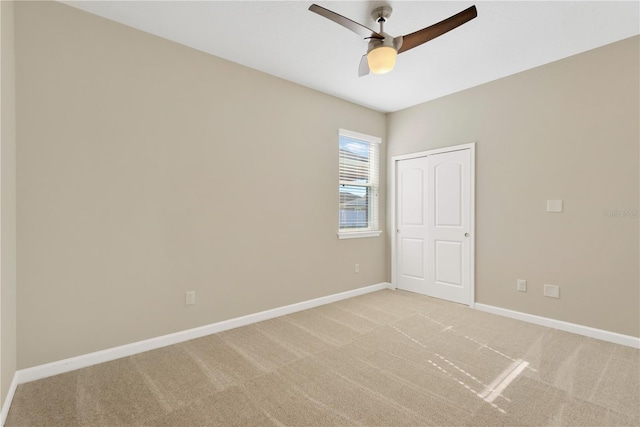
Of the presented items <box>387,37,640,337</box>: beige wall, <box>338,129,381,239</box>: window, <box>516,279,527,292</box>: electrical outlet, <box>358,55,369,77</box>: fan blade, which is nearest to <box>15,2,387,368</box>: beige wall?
<box>338,129,381,239</box>: window

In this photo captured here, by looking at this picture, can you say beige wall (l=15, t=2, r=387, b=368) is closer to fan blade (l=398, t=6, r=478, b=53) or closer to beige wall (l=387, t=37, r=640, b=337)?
fan blade (l=398, t=6, r=478, b=53)

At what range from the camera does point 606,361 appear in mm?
2479

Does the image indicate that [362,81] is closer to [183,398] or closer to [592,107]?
[592,107]

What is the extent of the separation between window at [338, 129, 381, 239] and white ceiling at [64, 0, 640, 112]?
1039 millimetres

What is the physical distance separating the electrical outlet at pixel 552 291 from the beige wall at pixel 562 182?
0.16ft

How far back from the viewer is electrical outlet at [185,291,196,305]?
2909 mm

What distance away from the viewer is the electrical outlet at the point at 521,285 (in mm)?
3449

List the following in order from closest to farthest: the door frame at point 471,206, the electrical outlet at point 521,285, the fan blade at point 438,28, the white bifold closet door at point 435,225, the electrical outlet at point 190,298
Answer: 1. the fan blade at point 438,28
2. the electrical outlet at point 190,298
3. the electrical outlet at point 521,285
4. the door frame at point 471,206
5. the white bifold closet door at point 435,225

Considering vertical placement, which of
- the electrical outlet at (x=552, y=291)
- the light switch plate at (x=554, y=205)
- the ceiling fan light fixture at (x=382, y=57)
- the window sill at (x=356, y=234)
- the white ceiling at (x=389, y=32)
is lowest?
the electrical outlet at (x=552, y=291)

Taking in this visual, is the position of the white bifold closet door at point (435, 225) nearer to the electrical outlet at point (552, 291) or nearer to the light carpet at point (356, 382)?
the electrical outlet at point (552, 291)

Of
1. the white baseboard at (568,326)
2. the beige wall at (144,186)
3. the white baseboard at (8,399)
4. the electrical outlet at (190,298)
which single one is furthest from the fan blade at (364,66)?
the white baseboard at (8,399)

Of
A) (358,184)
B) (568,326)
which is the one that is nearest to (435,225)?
(358,184)

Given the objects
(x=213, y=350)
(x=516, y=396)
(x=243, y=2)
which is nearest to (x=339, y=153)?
(x=243, y=2)

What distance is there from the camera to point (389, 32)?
8.80ft
